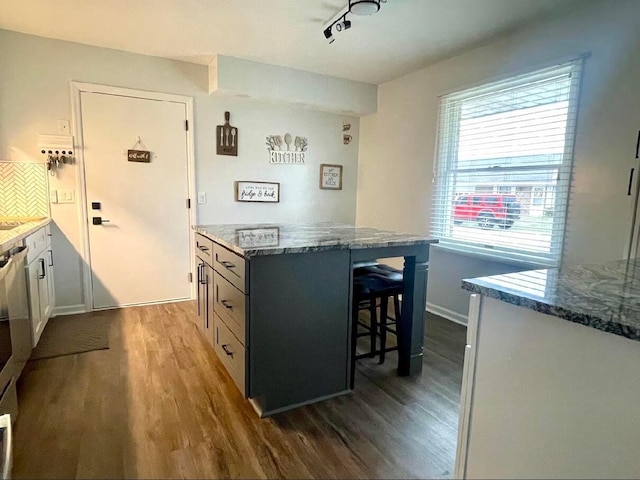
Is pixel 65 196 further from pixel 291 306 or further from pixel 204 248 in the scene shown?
pixel 291 306

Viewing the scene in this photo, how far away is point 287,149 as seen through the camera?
4301 millimetres

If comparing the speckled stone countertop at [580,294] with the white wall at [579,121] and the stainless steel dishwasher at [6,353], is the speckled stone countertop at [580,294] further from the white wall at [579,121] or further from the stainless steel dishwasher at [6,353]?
the stainless steel dishwasher at [6,353]

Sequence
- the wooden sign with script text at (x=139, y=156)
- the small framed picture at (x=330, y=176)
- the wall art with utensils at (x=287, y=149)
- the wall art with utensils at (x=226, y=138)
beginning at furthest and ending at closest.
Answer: the small framed picture at (x=330, y=176)
the wall art with utensils at (x=287, y=149)
the wall art with utensils at (x=226, y=138)
the wooden sign with script text at (x=139, y=156)

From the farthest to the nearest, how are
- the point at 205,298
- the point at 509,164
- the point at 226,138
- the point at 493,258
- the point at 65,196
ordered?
1. the point at 226,138
2. the point at 65,196
3. the point at 493,258
4. the point at 509,164
5. the point at 205,298

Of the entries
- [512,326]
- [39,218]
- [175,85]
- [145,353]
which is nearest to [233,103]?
[175,85]

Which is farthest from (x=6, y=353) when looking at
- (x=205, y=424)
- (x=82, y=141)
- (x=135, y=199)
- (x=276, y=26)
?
(x=276, y=26)

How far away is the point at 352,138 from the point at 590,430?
4172 millimetres

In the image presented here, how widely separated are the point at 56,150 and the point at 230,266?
2311 mm

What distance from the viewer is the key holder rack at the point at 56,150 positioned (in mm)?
3184

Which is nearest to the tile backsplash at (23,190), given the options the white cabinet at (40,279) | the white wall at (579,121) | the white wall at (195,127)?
the white wall at (195,127)

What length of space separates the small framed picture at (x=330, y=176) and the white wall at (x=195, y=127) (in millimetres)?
68

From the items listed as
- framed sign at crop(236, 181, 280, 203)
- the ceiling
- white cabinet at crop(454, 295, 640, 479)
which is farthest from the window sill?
white cabinet at crop(454, 295, 640, 479)

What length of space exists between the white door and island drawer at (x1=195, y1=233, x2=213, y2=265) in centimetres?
114

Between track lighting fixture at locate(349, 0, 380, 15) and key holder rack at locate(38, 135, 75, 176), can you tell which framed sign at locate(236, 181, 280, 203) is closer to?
key holder rack at locate(38, 135, 75, 176)
